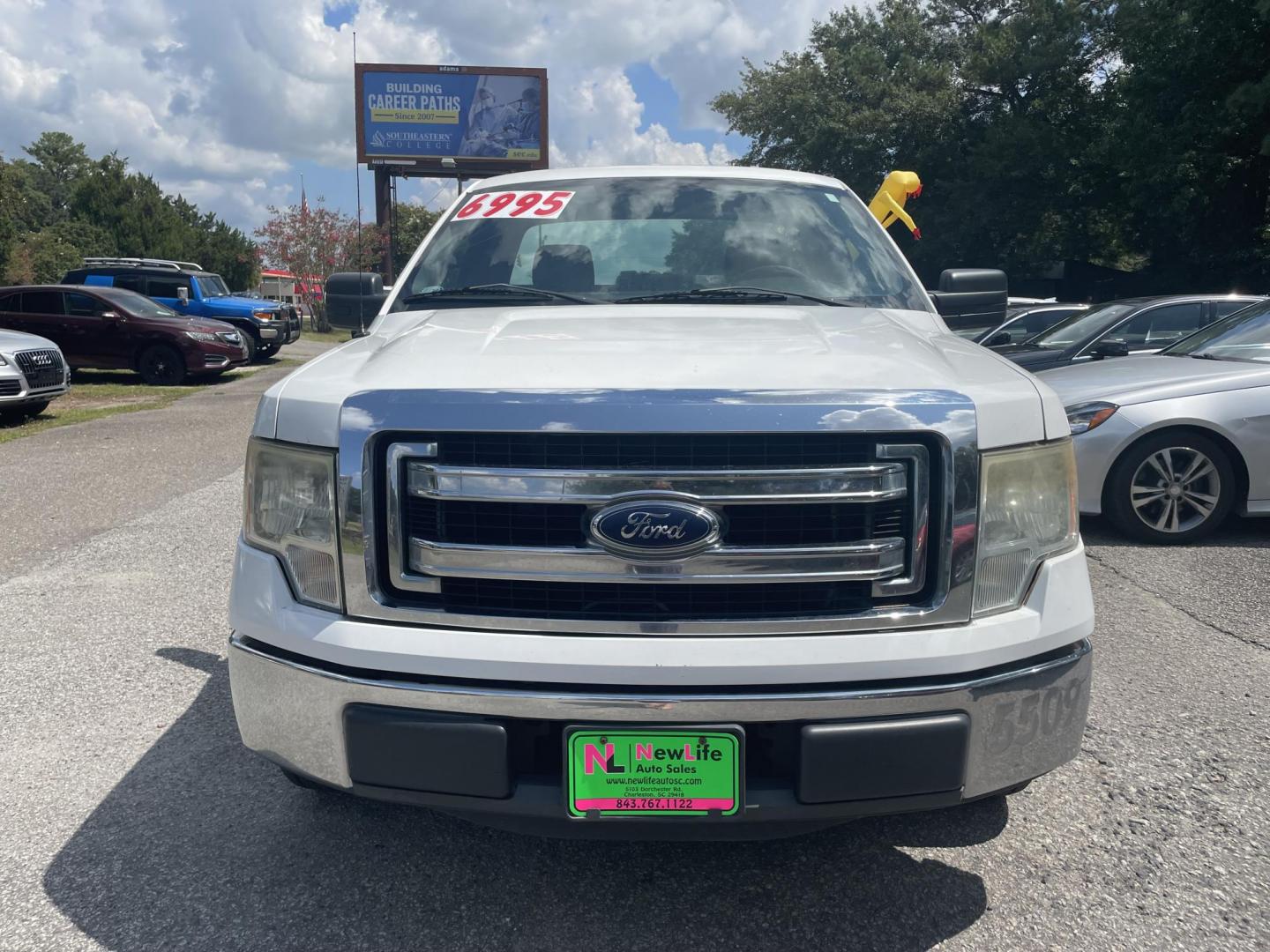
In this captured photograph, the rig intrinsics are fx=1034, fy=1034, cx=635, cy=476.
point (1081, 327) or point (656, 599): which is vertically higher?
point (1081, 327)

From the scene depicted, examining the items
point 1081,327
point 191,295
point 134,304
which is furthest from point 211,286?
point 1081,327

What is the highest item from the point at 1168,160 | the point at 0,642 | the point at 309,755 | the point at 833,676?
the point at 1168,160

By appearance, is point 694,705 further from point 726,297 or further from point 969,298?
point 969,298

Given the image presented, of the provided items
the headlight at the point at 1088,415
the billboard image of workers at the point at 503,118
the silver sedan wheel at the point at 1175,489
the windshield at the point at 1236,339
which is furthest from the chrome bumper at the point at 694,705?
the billboard image of workers at the point at 503,118

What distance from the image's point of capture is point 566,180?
4031 mm

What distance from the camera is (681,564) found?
211 centimetres

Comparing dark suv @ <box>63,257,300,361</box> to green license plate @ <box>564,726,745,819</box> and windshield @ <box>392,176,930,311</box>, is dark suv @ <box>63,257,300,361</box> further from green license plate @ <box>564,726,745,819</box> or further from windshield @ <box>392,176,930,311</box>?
green license plate @ <box>564,726,745,819</box>

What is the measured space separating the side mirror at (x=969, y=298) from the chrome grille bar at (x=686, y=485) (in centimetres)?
193

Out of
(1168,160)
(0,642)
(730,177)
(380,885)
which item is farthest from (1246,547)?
(1168,160)

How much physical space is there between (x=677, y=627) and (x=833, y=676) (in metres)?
0.33

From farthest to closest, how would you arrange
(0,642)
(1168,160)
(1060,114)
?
(1060,114)
(1168,160)
(0,642)

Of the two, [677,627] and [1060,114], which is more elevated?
[1060,114]

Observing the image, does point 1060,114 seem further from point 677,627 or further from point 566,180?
point 677,627

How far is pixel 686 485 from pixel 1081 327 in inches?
345
